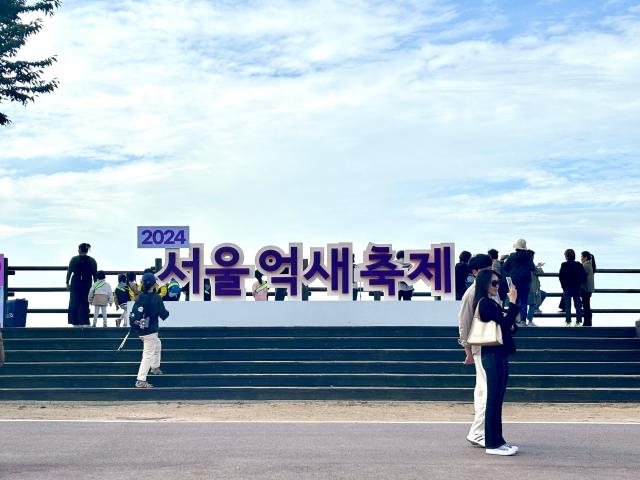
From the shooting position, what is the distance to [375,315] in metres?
21.8

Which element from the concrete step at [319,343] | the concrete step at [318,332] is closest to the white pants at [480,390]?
the concrete step at [319,343]

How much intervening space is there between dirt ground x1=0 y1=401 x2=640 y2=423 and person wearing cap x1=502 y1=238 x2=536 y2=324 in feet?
16.3

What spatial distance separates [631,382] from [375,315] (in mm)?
6665

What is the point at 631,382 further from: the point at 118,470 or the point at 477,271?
the point at 118,470

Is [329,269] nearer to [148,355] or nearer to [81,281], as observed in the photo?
[81,281]

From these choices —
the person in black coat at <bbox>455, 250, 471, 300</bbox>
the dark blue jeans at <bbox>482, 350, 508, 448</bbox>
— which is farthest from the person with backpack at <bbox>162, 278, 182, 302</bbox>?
the dark blue jeans at <bbox>482, 350, 508, 448</bbox>

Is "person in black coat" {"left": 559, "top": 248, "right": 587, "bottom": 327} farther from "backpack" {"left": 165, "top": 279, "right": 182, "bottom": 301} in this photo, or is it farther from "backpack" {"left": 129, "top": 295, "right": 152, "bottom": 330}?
"backpack" {"left": 129, "top": 295, "right": 152, "bottom": 330}

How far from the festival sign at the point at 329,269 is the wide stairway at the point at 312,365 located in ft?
7.43

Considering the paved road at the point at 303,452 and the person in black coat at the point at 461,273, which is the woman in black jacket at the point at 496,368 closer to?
the paved road at the point at 303,452

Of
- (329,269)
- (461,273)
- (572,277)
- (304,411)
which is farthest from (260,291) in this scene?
(304,411)

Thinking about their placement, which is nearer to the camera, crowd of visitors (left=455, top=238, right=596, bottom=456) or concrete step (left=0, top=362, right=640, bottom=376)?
crowd of visitors (left=455, top=238, right=596, bottom=456)

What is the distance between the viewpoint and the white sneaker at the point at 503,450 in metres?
9.26

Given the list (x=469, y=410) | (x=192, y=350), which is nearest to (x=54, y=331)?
(x=192, y=350)

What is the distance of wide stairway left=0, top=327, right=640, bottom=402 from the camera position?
51.7 ft
